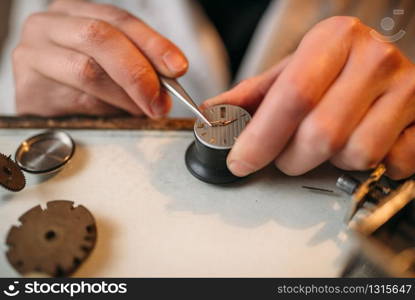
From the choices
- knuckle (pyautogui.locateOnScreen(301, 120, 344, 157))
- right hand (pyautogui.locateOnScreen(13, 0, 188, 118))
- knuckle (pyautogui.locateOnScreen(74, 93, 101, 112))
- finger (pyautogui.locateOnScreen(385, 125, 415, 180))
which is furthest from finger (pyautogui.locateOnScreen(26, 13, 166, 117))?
finger (pyautogui.locateOnScreen(385, 125, 415, 180))

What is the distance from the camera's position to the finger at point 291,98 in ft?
1.87

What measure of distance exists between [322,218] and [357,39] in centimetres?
35

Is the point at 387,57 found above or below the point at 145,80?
above

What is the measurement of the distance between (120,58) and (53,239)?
0.40 metres

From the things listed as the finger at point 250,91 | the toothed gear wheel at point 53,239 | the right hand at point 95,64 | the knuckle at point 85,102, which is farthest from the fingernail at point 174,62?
the toothed gear wheel at point 53,239

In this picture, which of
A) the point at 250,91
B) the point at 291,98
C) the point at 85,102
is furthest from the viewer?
the point at 85,102

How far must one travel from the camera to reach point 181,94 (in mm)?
727

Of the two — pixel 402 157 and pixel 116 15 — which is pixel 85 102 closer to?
pixel 116 15

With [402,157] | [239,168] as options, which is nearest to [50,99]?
[239,168]

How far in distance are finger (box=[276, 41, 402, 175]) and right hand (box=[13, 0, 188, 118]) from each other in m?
0.32

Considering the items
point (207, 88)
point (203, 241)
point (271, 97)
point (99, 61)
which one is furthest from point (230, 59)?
point (203, 241)

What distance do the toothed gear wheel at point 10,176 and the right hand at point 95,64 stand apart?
237 millimetres

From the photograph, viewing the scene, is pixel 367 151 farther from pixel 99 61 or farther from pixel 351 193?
pixel 99 61

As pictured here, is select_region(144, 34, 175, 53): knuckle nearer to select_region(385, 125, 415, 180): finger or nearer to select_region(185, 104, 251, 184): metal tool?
select_region(185, 104, 251, 184): metal tool
